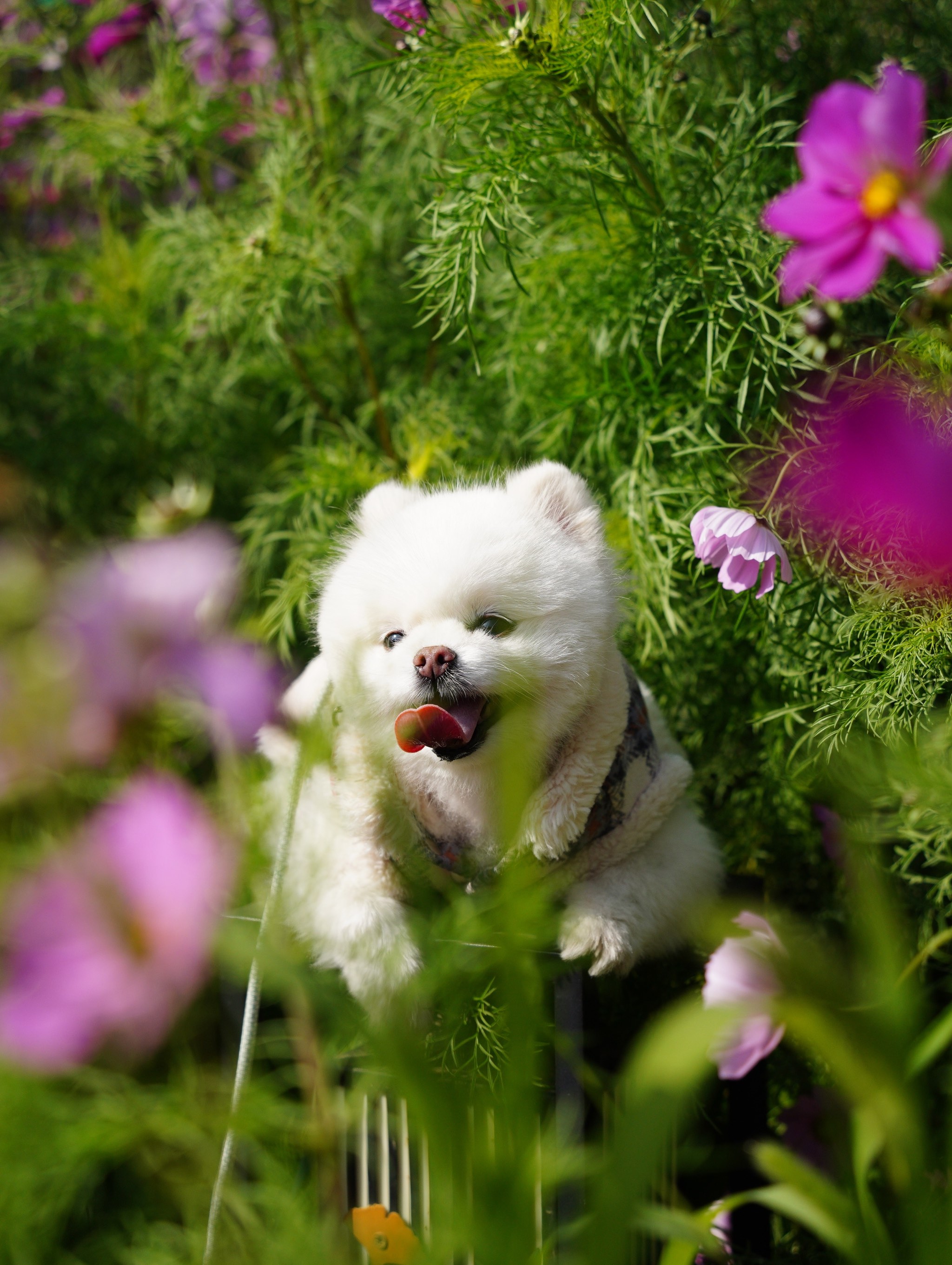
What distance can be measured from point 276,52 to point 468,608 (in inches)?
37.5

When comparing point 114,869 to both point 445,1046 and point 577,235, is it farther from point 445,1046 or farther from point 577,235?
point 577,235

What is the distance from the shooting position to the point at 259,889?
416 millimetres

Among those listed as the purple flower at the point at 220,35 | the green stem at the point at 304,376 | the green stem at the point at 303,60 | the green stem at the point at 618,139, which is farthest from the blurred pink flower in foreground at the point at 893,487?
the purple flower at the point at 220,35

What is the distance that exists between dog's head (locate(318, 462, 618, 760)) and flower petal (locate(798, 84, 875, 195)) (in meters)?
0.31

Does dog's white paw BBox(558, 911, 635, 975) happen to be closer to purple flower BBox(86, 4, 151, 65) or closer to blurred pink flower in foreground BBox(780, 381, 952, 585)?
blurred pink flower in foreground BBox(780, 381, 952, 585)

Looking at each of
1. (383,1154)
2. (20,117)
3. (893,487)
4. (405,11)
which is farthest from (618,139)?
(20,117)

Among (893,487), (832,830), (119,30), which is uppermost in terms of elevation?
(119,30)

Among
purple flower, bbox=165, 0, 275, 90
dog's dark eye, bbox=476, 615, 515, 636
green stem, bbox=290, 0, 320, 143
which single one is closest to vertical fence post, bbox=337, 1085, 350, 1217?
dog's dark eye, bbox=476, 615, 515, 636

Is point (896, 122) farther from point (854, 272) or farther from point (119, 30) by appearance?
point (119, 30)

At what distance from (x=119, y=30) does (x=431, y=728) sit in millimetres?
1149

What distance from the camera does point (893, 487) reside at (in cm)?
37

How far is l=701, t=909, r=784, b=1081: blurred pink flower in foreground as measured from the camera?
17.2 inches

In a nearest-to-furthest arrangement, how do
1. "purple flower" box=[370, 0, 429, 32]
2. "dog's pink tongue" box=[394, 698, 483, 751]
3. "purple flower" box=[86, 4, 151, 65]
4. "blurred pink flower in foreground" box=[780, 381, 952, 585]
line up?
"blurred pink flower in foreground" box=[780, 381, 952, 585] < "dog's pink tongue" box=[394, 698, 483, 751] < "purple flower" box=[370, 0, 429, 32] < "purple flower" box=[86, 4, 151, 65]

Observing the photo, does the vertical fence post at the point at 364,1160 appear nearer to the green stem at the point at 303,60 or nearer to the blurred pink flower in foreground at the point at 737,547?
the blurred pink flower in foreground at the point at 737,547
